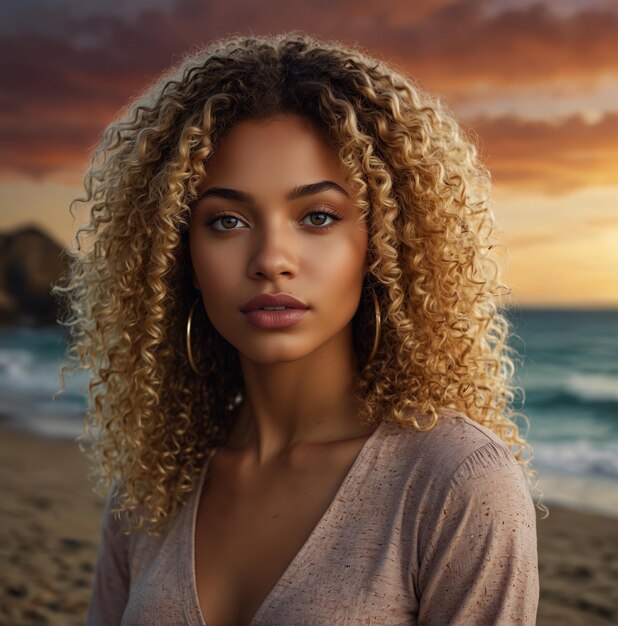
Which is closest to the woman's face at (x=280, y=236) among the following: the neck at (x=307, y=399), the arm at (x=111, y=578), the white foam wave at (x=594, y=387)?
the neck at (x=307, y=399)

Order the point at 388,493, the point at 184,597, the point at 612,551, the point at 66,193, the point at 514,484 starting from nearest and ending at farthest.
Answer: the point at 514,484, the point at 388,493, the point at 184,597, the point at 612,551, the point at 66,193

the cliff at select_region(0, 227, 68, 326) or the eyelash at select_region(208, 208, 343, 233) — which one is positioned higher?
A: the cliff at select_region(0, 227, 68, 326)

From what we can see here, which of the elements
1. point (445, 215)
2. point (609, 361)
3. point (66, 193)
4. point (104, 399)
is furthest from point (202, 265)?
point (609, 361)

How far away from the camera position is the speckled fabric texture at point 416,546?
1596 mm

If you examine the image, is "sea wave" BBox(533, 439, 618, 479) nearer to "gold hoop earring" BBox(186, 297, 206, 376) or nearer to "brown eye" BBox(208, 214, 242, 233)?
"gold hoop earring" BBox(186, 297, 206, 376)

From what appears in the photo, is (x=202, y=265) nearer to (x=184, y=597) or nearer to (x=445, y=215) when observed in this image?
(x=445, y=215)

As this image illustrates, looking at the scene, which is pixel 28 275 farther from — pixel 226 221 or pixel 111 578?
pixel 226 221

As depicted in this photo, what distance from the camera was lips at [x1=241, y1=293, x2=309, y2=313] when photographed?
183cm

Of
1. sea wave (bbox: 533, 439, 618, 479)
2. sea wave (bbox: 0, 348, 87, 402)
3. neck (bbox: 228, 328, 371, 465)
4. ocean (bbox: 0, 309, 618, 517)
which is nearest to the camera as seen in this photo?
neck (bbox: 228, 328, 371, 465)

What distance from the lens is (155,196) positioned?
208 cm

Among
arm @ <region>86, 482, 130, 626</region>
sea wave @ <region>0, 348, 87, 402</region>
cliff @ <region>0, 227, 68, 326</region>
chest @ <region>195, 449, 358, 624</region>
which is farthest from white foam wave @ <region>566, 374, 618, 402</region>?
chest @ <region>195, 449, 358, 624</region>

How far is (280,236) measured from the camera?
1.83 metres

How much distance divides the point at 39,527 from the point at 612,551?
163 inches

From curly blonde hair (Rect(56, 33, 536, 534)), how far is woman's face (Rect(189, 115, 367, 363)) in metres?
0.04
